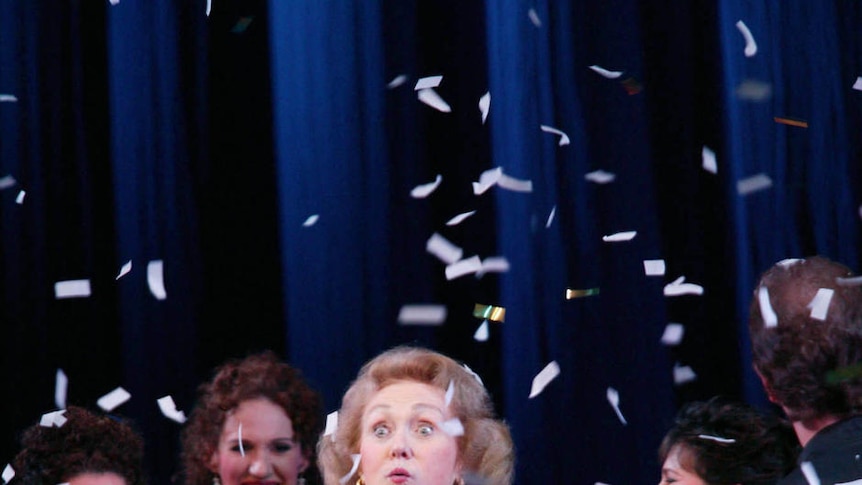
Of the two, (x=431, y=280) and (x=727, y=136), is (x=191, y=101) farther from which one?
(x=727, y=136)

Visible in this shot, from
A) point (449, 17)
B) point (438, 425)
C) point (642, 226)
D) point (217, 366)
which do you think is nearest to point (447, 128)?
point (449, 17)

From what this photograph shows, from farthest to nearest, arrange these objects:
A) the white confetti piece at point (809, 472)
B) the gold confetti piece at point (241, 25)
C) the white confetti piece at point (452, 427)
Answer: the gold confetti piece at point (241, 25) → the white confetti piece at point (452, 427) → the white confetti piece at point (809, 472)

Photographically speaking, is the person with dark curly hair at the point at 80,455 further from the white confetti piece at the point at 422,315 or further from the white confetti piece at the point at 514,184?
the white confetti piece at the point at 514,184

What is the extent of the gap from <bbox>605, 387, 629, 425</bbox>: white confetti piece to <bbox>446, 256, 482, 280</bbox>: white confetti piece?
436mm

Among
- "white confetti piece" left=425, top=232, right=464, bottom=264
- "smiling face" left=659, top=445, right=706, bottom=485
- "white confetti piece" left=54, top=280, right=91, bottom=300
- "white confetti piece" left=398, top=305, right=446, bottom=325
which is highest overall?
"white confetti piece" left=425, top=232, right=464, bottom=264

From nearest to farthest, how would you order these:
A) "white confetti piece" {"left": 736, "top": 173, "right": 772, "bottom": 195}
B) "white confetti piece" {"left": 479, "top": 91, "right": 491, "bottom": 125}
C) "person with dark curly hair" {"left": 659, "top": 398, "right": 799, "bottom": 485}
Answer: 1. "person with dark curly hair" {"left": 659, "top": 398, "right": 799, "bottom": 485}
2. "white confetti piece" {"left": 736, "top": 173, "right": 772, "bottom": 195}
3. "white confetti piece" {"left": 479, "top": 91, "right": 491, "bottom": 125}

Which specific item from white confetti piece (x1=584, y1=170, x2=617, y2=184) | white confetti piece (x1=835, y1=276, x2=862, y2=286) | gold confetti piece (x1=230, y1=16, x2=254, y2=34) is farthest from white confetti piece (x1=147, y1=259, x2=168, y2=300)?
white confetti piece (x1=835, y1=276, x2=862, y2=286)

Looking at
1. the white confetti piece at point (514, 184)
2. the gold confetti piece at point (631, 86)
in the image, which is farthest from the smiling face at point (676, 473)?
the gold confetti piece at point (631, 86)

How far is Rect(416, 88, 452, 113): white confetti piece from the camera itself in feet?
10.7

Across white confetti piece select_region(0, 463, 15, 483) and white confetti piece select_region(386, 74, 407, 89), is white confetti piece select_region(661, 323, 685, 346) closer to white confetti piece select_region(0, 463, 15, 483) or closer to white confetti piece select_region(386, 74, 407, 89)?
white confetti piece select_region(386, 74, 407, 89)

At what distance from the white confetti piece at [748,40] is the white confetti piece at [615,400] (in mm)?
898

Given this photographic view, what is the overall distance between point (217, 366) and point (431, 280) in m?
0.58

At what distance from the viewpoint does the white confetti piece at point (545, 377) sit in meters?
3.10

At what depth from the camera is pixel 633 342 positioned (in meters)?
3.13
